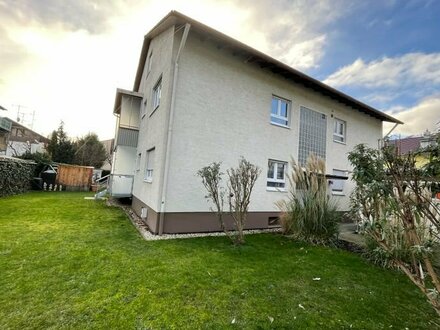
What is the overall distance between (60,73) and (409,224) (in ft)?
60.2

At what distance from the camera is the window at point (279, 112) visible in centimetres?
1155

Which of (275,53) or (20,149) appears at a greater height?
(275,53)

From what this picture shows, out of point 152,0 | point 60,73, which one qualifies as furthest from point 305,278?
point 60,73

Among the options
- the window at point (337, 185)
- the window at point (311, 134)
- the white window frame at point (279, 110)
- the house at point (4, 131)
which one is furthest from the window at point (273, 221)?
the house at point (4, 131)

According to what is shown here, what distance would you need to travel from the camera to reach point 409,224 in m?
2.62

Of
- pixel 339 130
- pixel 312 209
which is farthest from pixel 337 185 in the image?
pixel 312 209

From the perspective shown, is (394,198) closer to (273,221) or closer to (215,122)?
A: (215,122)

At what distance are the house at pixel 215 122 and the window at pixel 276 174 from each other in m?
0.05

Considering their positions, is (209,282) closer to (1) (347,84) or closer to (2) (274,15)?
(2) (274,15)

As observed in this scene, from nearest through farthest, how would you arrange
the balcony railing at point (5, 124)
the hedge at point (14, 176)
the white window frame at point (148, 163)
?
the white window frame at point (148, 163) < the hedge at point (14, 176) < the balcony railing at point (5, 124)

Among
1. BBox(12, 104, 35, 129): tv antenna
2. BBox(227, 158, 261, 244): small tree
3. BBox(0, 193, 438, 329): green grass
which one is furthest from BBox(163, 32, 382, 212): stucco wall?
BBox(12, 104, 35, 129): tv antenna

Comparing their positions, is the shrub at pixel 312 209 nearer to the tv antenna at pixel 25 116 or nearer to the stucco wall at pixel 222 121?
the stucco wall at pixel 222 121

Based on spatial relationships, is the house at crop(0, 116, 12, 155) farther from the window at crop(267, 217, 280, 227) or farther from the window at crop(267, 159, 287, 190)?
the window at crop(267, 217, 280, 227)

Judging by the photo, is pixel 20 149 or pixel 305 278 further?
pixel 20 149
